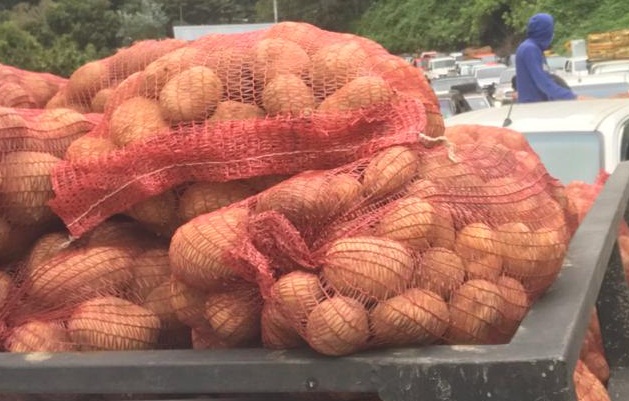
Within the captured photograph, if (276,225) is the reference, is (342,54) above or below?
above

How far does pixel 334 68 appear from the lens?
8.93 ft

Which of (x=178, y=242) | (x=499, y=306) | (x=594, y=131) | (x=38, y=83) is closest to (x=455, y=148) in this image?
(x=499, y=306)

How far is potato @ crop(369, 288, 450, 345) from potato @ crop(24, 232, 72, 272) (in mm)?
1159

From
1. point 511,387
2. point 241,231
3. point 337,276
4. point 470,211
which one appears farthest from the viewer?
point 470,211

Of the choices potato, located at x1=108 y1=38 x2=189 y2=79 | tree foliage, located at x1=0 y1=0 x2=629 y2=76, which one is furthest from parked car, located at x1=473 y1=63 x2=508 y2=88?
potato, located at x1=108 y1=38 x2=189 y2=79

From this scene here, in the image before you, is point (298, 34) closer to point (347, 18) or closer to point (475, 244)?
point (475, 244)

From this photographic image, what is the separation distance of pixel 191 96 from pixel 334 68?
452 millimetres

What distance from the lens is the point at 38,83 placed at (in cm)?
370

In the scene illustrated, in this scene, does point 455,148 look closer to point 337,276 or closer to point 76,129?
point 337,276

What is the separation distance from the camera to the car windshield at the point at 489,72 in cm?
2950

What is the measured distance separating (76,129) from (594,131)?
12.9 feet

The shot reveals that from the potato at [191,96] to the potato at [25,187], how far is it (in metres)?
0.42

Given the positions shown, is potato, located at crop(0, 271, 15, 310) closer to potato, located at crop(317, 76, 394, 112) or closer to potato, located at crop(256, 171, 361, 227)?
potato, located at crop(256, 171, 361, 227)

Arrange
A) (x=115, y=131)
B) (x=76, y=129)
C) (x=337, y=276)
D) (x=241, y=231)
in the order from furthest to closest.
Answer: (x=76, y=129)
(x=115, y=131)
(x=241, y=231)
(x=337, y=276)
